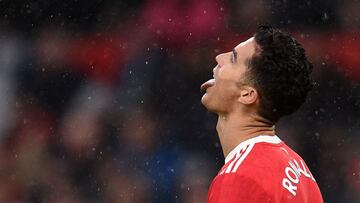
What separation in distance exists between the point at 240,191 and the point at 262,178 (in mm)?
80

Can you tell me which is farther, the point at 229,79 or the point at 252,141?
the point at 229,79

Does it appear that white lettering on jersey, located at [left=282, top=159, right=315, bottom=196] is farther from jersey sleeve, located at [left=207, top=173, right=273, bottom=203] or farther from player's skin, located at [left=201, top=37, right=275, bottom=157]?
player's skin, located at [left=201, top=37, right=275, bottom=157]

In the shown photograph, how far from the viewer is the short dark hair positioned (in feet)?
7.39

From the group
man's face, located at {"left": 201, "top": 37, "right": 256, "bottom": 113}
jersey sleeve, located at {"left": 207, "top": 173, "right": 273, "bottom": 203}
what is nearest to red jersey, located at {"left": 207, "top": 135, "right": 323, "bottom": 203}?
jersey sleeve, located at {"left": 207, "top": 173, "right": 273, "bottom": 203}

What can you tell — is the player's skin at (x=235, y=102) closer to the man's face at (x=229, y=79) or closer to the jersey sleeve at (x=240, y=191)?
the man's face at (x=229, y=79)

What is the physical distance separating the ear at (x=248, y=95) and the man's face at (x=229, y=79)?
2cm

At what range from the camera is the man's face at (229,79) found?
2.35 meters

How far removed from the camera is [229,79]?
2.38 m

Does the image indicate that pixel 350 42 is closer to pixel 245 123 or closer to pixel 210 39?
pixel 210 39

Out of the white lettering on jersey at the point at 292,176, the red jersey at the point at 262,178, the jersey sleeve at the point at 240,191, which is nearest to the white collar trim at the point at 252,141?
the red jersey at the point at 262,178

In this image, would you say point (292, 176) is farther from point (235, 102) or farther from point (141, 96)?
point (141, 96)

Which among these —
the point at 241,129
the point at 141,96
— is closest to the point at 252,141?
the point at 241,129

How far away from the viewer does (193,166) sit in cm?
509

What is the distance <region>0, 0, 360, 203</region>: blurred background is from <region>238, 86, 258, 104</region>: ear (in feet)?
9.14
